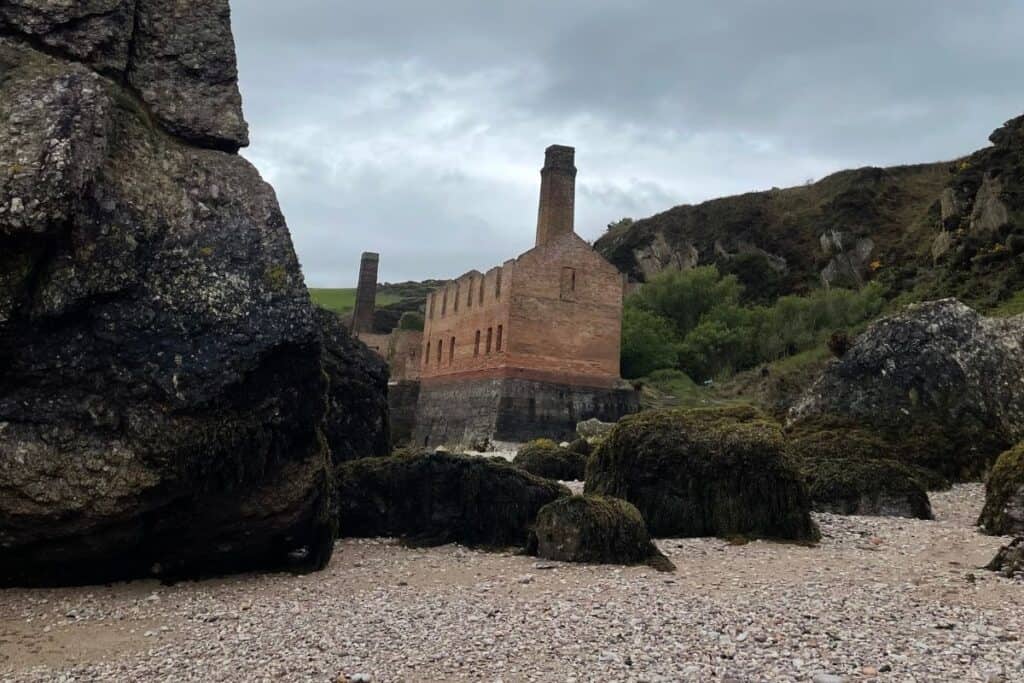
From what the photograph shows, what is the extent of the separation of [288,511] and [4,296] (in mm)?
2609

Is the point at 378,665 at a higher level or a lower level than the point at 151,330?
lower

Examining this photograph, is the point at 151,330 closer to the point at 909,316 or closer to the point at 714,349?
the point at 909,316

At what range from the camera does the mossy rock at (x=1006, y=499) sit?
30.5ft

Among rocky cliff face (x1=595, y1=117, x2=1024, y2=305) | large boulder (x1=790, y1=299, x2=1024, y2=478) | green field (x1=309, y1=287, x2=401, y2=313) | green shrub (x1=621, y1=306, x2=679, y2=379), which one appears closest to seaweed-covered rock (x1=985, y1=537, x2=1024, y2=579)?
large boulder (x1=790, y1=299, x2=1024, y2=478)

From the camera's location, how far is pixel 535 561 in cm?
826

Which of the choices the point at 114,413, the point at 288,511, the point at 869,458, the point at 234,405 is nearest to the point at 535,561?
the point at 288,511

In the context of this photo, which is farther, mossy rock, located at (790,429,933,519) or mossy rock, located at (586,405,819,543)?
mossy rock, located at (790,429,933,519)

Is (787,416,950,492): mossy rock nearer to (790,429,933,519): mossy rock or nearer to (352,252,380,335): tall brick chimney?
(790,429,933,519): mossy rock

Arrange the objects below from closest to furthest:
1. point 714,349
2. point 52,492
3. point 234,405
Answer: point 52,492, point 234,405, point 714,349

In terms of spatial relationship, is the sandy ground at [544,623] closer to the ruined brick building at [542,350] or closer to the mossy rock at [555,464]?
the mossy rock at [555,464]

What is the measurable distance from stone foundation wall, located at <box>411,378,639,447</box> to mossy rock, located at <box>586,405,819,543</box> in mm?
21519

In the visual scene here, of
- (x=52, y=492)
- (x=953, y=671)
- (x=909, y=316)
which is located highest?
(x=909, y=316)

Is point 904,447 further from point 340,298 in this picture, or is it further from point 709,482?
point 340,298

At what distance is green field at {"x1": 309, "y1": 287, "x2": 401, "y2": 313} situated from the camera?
8305 centimetres
